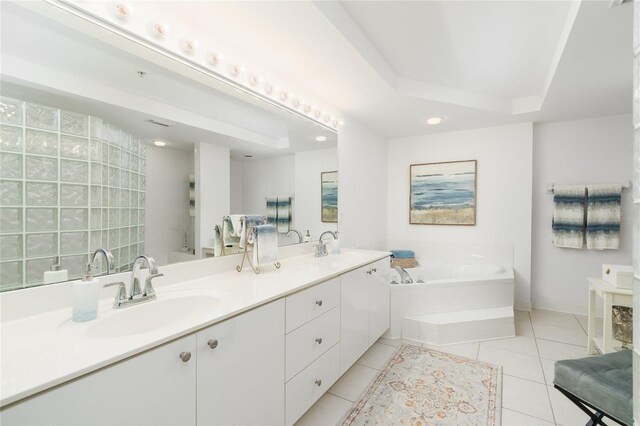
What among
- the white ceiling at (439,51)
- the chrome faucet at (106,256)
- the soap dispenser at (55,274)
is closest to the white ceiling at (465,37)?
the white ceiling at (439,51)

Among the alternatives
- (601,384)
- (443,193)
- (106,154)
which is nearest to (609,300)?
(601,384)

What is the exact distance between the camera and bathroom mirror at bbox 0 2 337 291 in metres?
1.05

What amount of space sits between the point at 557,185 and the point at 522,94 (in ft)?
3.93

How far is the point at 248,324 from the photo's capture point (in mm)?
1213

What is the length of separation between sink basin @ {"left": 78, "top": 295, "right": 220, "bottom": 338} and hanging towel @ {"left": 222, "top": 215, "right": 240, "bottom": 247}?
0.53m

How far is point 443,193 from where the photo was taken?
3781 mm

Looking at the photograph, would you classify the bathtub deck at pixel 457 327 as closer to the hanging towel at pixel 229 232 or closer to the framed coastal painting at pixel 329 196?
the framed coastal painting at pixel 329 196

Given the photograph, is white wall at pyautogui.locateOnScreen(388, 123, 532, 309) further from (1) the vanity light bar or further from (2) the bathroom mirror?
(2) the bathroom mirror

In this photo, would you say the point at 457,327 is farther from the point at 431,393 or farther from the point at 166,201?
the point at 166,201

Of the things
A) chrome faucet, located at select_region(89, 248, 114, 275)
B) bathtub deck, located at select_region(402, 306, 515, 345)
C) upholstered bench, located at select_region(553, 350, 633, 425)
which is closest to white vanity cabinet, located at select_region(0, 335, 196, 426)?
chrome faucet, located at select_region(89, 248, 114, 275)

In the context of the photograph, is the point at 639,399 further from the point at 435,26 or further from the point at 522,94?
the point at 522,94

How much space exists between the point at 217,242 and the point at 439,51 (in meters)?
2.09

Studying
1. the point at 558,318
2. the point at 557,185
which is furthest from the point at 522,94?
the point at 558,318

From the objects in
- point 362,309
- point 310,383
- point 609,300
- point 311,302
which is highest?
point 311,302
